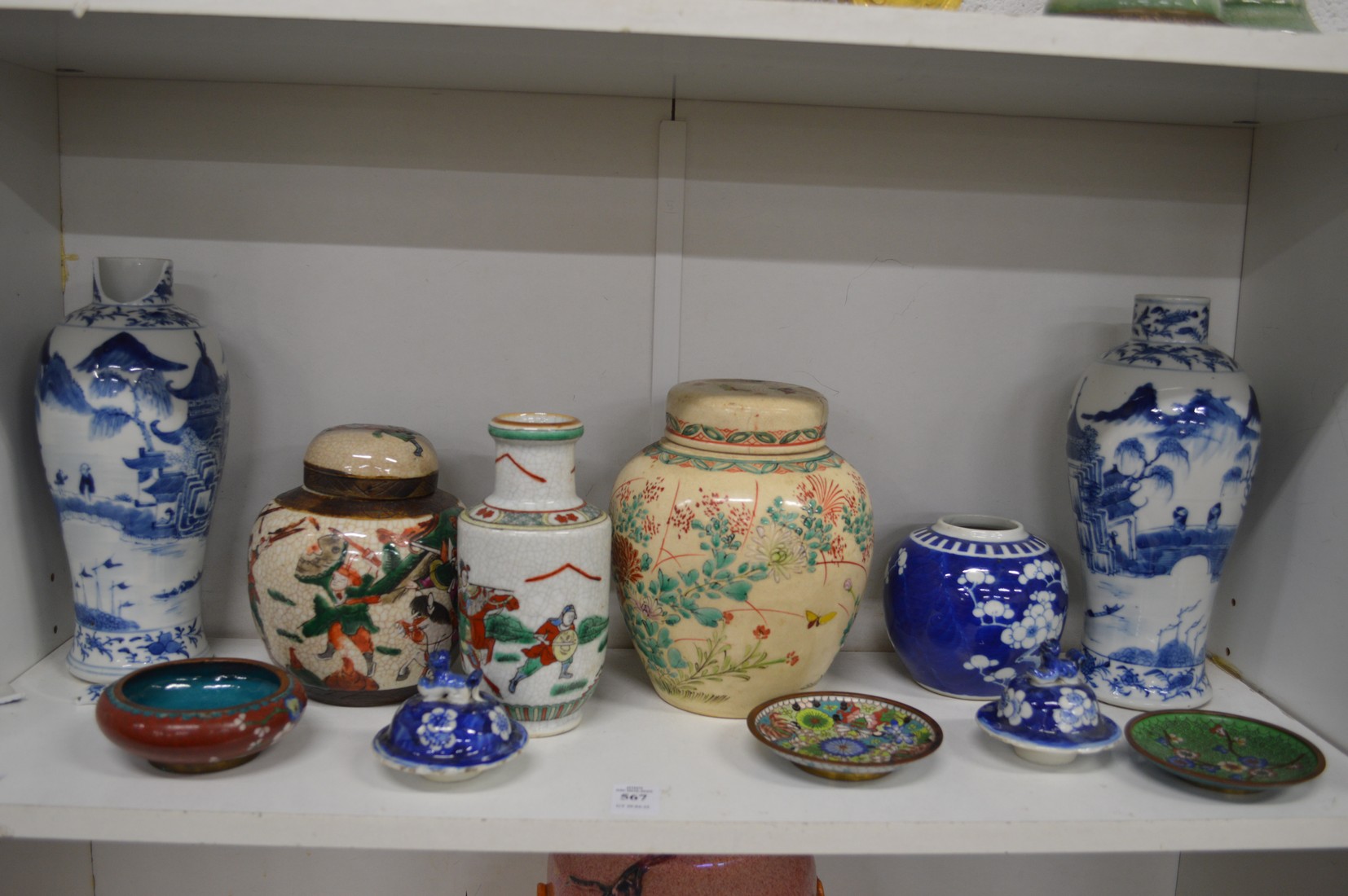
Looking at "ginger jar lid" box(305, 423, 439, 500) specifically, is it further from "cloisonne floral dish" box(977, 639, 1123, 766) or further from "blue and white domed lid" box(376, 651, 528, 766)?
"cloisonne floral dish" box(977, 639, 1123, 766)

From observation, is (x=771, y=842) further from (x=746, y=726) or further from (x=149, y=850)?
(x=149, y=850)

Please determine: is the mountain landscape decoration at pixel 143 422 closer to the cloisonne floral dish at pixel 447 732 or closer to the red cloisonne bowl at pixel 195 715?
the red cloisonne bowl at pixel 195 715

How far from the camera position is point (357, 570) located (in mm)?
840

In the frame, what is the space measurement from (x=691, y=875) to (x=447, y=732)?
0.75 feet

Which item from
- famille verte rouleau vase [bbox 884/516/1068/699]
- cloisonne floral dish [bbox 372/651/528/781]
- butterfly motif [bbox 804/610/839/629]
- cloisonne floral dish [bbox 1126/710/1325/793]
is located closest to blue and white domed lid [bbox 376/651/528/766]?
cloisonne floral dish [bbox 372/651/528/781]

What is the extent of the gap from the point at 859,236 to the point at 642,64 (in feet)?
1.02

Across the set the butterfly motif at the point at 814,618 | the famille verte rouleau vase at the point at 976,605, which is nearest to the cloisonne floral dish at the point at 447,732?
the butterfly motif at the point at 814,618

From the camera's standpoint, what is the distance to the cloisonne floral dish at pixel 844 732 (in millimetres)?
790

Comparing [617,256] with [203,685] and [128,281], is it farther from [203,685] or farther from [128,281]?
[203,685]

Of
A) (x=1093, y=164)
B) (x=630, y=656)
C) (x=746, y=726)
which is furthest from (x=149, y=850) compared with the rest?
(x=1093, y=164)

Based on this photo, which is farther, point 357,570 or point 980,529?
point 980,529

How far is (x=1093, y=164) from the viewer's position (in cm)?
105

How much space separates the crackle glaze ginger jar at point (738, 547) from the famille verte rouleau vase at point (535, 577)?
0.16ft

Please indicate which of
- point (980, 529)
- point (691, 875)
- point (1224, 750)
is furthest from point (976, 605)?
point (691, 875)
